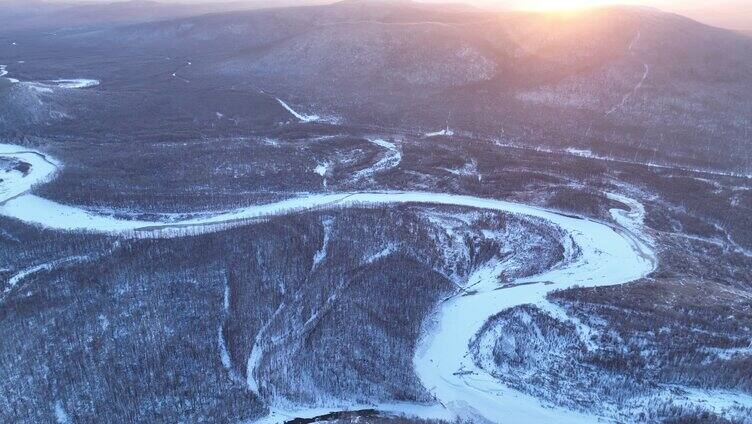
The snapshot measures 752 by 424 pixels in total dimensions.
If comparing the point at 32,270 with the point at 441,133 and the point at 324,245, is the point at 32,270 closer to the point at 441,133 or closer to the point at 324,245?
the point at 324,245

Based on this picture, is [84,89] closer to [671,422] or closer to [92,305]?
[92,305]

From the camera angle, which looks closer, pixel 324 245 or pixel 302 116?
pixel 324 245

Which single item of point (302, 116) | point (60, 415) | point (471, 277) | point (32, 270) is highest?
point (302, 116)

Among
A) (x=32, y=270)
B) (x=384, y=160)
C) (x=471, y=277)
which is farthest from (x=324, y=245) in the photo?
(x=32, y=270)

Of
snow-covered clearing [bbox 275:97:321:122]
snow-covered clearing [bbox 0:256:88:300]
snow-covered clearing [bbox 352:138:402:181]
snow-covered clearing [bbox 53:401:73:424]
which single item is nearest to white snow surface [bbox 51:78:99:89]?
snow-covered clearing [bbox 275:97:321:122]

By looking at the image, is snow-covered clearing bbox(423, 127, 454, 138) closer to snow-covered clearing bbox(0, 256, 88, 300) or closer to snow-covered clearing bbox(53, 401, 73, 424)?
snow-covered clearing bbox(0, 256, 88, 300)

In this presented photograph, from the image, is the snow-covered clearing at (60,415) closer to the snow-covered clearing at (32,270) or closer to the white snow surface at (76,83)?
the snow-covered clearing at (32,270)

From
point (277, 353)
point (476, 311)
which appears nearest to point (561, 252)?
point (476, 311)

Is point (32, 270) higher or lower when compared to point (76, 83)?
lower

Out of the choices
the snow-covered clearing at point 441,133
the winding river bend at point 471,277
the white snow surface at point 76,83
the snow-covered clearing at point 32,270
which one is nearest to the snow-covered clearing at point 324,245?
the winding river bend at point 471,277
